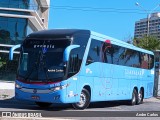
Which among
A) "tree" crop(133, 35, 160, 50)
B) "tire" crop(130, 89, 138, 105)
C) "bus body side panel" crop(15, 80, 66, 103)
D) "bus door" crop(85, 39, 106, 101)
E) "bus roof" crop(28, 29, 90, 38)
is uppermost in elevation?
"tree" crop(133, 35, 160, 50)

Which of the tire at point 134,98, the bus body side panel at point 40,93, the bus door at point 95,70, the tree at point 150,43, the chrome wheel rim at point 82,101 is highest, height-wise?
the tree at point 150,43

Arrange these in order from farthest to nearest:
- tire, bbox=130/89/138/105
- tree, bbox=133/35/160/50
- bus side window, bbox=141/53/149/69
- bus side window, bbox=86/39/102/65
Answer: tree, bbox=133/35/160/50
bus side window, bbox=141/53/149/69
tire, bbox=130/89/138/105
bus side window, bbox=86/39/102/65

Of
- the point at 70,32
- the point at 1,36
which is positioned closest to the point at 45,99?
the point at 70,32

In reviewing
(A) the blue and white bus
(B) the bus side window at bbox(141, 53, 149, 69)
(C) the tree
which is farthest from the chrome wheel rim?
(C) the tree

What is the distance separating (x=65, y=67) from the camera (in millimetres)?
15953

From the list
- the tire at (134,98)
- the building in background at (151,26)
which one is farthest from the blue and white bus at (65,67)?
the building in background at (151,26)

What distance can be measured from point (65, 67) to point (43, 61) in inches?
36.9

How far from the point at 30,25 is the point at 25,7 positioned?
10.5 feet

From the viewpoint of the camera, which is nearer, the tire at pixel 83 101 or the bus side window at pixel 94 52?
the tire at pixel 83 101

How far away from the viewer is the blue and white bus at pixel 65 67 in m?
16.0

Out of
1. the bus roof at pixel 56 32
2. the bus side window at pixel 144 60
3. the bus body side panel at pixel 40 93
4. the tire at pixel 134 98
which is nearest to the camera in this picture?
the bus body side panel at pixel 40 93

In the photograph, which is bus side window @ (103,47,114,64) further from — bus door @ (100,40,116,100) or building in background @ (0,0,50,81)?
building in background @ (0,0,50,81)

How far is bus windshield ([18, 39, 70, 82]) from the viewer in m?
16.0

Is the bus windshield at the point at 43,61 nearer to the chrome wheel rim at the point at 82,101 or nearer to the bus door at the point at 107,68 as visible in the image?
the chrome wheel rim at the point at 82,101
